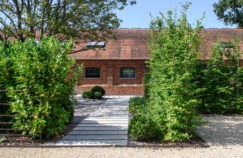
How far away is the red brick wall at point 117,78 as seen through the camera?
25234 mm

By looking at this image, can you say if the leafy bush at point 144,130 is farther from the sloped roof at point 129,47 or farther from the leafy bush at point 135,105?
the sloped roof at point 129,47

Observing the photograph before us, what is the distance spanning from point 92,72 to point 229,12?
20992mm

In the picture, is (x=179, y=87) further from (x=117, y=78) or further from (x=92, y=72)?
(x=92, y=72)

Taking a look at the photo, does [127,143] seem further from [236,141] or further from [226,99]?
[226,99]

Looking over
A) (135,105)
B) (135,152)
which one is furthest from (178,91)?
(135,105)

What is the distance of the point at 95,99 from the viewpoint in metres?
20.4

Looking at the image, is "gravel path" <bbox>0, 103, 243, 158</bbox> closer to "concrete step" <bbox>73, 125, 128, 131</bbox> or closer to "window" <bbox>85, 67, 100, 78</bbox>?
"concrete step" <bbox>73, 125, 128, 131</bbox>

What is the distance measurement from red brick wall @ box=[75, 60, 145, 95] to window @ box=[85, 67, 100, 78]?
0.37 meters

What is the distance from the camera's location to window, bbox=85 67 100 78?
25812 millimetres

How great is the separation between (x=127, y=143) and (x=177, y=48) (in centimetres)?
287

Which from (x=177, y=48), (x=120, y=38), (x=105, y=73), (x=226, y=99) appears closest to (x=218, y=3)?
(x=120, y=38)

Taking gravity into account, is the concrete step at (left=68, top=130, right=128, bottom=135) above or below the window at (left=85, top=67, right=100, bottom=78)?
below

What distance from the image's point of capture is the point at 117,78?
25.6 meters

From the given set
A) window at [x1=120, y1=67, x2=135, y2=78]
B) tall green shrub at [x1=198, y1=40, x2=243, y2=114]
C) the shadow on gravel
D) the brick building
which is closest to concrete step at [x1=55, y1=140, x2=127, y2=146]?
the shadow on gravel
